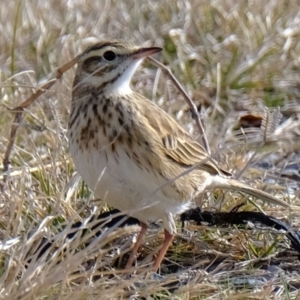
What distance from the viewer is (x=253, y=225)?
5.03 meters

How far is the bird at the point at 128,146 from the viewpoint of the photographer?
4457 mm

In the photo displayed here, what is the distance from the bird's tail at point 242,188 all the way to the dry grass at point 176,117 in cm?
14

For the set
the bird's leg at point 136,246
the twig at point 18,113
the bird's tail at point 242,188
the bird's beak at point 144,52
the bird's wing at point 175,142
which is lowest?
the bird's tail at point 242,188

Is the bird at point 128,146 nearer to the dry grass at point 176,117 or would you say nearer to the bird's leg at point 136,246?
the bird's leg at point 136,246

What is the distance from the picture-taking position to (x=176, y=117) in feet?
21.5

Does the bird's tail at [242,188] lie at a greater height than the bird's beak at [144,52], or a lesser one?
lesser

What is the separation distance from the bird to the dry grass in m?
0.17

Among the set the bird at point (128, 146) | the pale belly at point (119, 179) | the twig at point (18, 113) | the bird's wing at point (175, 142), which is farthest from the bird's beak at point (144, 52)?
the pale belly at point (119, 179)

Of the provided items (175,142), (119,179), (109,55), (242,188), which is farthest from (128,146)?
(242,188)

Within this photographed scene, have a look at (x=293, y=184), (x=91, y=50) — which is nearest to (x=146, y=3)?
(x=293, y=184)

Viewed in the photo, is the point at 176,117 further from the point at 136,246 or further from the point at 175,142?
the point at 136,246

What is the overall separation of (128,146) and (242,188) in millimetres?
898

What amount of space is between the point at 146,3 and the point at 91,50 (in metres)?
3.16

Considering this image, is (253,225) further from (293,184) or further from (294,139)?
(294,139)
